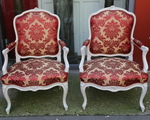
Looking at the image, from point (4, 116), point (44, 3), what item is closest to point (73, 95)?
point (4, 116)

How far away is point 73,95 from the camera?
7.65 feet

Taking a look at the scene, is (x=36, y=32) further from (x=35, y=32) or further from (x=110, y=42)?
(x=110, y=42)

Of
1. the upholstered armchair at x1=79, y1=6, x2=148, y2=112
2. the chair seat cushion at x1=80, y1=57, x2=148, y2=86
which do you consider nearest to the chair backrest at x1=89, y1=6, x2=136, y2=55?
the upholstered armchair at x1=79, y1=6, x2=148, y2=112

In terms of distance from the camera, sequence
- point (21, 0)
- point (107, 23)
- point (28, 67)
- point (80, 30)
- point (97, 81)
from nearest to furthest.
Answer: point (97, 81), point (28, 67), point (107, 23), point (21, 0), point (80, 30)

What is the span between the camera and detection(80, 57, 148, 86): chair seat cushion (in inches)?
73.1

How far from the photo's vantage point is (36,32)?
2.23 m

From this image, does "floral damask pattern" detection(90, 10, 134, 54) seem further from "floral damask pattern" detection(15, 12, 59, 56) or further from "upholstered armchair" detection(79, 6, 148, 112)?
"floral damask pattern" detection(15, 12, 59, 56)

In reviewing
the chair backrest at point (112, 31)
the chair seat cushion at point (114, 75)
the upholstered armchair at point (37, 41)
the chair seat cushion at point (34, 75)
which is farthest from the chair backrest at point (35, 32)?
the chair seat cushion at point (114, 75)

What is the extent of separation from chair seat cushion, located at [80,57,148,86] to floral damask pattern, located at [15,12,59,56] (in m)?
0.59

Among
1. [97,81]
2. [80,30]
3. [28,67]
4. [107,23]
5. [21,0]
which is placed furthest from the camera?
[80,30]

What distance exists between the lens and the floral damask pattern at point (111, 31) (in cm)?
221

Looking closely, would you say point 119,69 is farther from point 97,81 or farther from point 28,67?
point 28,67

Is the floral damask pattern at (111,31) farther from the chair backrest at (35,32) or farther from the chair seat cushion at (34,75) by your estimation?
the chair seat cushion at (34,75)

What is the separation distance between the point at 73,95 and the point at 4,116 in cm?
78
